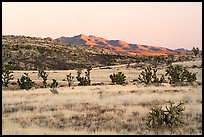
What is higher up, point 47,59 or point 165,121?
point 47,59

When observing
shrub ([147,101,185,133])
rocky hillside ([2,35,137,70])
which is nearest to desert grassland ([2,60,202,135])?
shrub ([147,101,185,133])

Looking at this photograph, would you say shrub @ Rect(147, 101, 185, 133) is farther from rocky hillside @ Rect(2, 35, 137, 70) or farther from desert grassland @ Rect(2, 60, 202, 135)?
rocky hillside @ Rect(2, 35, 137, 70)

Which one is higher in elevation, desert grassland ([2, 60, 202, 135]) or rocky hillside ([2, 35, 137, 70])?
rocky hillside ([2, 35, 137, 70])

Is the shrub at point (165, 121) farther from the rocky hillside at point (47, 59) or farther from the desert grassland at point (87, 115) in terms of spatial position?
the rocky hillside at point (47, 59)

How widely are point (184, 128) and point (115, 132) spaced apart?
109 inches

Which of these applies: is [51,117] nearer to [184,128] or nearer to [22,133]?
[22,133]

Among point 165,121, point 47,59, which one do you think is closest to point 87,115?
point 165,121

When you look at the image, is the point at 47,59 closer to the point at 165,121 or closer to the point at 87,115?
the point at 87,115

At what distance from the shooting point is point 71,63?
86.8m

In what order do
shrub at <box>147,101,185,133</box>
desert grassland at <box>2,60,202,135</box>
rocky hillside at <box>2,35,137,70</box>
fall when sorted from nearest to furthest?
1. desert grassland at <box>2,60,202,135</box>
2. shrub at <box>147,101,185,133</box>
3. rocky hillside at <box>2,35,137,70</box>

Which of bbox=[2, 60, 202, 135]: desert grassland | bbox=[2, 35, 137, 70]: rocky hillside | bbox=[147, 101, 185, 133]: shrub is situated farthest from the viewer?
Answer: bbox=[2, 35, 137, 70]: rocky hillside

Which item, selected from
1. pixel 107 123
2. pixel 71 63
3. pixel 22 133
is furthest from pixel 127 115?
pixel 71 63

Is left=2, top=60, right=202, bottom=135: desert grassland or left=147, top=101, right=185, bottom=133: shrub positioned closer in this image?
left=2, top=60, right=202, bottom=135: desert grassland

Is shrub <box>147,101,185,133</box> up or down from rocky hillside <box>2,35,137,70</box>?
down
